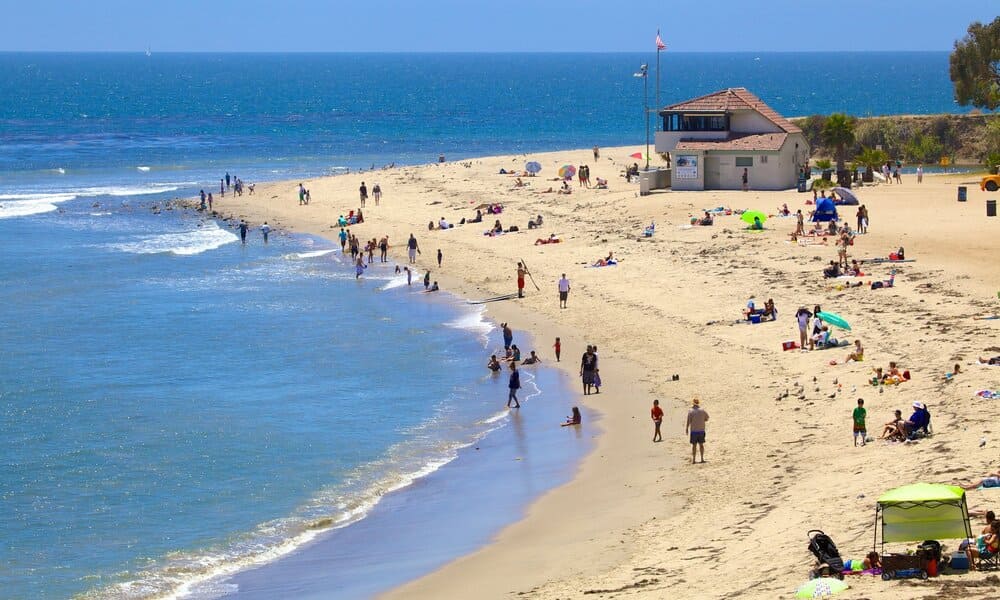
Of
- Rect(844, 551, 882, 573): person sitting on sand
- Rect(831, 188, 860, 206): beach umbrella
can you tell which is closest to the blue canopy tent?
Rect(831, 188, 860, 206): beach umbrella

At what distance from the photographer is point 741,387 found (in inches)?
1075

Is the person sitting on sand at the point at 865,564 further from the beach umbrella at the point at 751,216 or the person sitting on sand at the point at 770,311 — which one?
the beach umbrella at the point at 751,216

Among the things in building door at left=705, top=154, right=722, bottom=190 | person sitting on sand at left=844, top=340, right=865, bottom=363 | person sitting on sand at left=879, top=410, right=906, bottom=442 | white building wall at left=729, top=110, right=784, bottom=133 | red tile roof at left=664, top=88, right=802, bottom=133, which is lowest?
person sitting on sand at left=879, top=410, right=906, bottom=442

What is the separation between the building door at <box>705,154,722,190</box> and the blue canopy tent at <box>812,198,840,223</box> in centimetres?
1038

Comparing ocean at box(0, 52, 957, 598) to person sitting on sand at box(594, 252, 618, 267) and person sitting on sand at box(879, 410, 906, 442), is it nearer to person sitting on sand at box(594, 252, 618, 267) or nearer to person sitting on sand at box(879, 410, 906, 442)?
person sitting on sand at box(594, 252, 618, 267)

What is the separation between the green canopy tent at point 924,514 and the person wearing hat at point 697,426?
6.97 meters

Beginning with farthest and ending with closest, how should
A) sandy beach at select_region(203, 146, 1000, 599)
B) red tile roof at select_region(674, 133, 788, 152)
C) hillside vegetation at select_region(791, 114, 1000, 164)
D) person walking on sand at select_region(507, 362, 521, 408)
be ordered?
hillside vegetation at select_region(791, 114, 1000, 164) < red tile roof at select_region(674, 133, 788, 152) < person walking on sand at select_region(507, 362, 521, 408) < sandy beach at select_region(203, 146, 1000, 599)

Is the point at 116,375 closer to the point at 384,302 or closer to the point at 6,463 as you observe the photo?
the point at 6,463

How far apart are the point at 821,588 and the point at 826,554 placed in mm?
984

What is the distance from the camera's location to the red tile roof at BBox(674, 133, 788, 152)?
170 feet

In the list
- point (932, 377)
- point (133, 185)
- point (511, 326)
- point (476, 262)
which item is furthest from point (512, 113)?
point (932, 377)

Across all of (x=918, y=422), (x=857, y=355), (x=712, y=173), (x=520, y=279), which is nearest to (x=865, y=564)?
(x=918, y=422)

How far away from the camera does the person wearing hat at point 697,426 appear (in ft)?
74.4

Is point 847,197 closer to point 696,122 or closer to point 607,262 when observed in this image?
point 696,122
